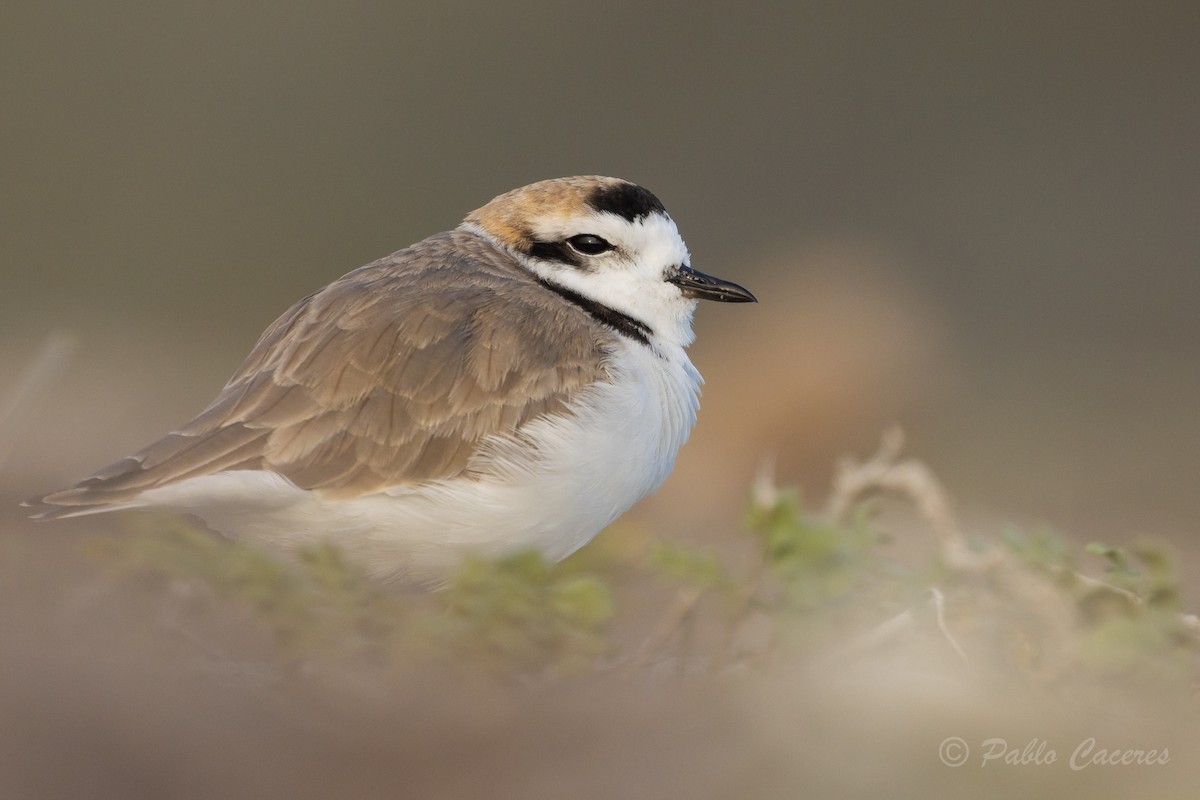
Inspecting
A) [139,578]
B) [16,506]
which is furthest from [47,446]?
[139,578]

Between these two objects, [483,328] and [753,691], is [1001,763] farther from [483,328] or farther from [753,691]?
[483,328]

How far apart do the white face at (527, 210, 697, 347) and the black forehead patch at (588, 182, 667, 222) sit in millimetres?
19

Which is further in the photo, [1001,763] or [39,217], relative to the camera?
[39,217]

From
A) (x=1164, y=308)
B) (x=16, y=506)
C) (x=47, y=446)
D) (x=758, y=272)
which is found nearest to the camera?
(x=16, y=506)

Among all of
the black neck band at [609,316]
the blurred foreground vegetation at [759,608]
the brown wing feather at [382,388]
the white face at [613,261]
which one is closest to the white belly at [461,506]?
the brown wing feather at [382,388]

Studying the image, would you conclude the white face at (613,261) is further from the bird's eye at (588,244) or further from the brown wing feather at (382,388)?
the brown wing feather at (382,388)

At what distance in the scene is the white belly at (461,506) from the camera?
3541 mm

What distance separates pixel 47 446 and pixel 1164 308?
1104 centimetres

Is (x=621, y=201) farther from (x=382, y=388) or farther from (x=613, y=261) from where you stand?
(x=382, y=388)

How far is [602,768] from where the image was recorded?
229cm

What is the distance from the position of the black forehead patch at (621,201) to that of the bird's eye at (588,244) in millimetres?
109

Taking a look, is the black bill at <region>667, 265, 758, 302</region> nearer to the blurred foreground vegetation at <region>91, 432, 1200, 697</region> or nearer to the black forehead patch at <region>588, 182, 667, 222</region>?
the black forehead patch at <region>588, 182, 667, 222</region>

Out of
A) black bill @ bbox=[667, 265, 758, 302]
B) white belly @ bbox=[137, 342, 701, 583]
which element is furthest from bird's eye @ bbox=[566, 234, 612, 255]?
white belly @ bbox=[137, 342, 701, 583]

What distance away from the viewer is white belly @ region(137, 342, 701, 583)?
3541mm
